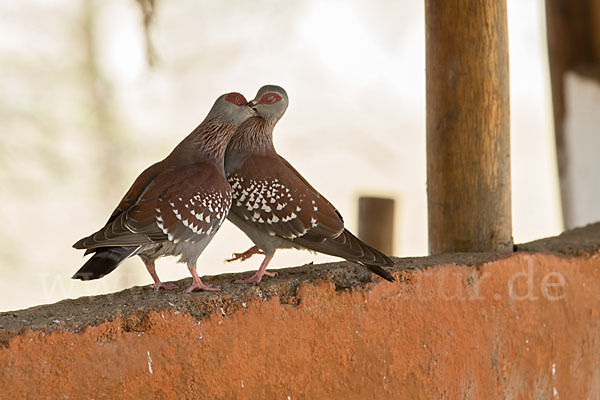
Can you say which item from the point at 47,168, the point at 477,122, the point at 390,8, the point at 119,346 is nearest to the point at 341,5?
the point at 390,8

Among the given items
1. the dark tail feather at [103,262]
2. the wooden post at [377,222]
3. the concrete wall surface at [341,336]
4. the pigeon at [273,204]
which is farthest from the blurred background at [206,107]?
the dark tail feather at [103,262]

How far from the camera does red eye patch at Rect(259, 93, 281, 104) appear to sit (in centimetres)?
251

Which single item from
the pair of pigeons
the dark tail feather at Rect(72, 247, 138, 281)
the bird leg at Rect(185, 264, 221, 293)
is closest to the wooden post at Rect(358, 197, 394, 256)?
the pair of pigeons

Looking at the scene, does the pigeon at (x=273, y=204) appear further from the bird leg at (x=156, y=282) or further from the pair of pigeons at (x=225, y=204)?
the bird leg at (x=156, y=282)

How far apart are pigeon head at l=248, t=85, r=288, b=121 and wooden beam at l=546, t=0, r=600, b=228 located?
4168 millimetres

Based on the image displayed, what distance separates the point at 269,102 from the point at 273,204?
1.15ft

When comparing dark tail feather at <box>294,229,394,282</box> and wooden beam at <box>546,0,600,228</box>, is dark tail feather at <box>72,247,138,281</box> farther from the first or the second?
wooden beam at <box>546,0,600,228</box>

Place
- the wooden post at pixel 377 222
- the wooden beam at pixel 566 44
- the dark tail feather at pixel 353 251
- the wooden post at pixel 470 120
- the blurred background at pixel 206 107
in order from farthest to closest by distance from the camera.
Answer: the blurred background at pixel 206 107, the wooden beam at pixel 566 44, the wooden post at pixel 377 222, the wooden post at pixel 470 120, the dark tail feather at pixel 353 251

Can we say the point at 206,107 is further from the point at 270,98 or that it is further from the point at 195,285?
the point at 195,285

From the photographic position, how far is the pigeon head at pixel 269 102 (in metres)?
2.51

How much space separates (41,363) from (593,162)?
17.1 ft

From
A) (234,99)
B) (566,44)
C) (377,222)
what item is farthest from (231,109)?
(566,44)

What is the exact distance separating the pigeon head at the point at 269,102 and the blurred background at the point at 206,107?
4.65 m

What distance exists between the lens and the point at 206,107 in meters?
8.30
